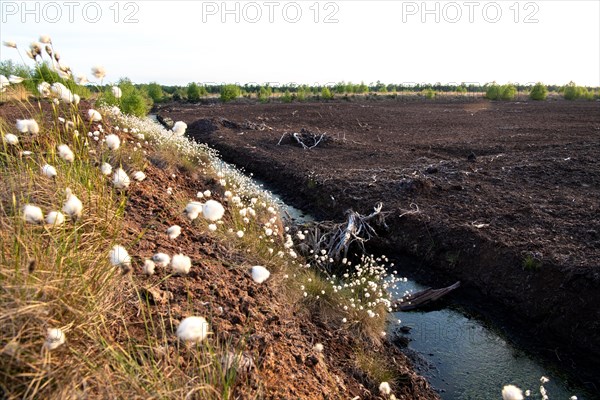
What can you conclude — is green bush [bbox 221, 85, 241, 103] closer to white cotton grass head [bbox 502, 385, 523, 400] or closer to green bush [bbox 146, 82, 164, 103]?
green bush [bbox 146, 82, 164, 103]

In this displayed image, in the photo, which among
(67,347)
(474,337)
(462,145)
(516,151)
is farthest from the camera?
(462,145)

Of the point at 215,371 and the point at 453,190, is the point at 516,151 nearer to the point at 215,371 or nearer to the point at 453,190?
the point at 453,190

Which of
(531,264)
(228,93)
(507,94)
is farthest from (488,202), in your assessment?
(507,94)

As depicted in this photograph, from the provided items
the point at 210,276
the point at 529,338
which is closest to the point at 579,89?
the point at 529,338

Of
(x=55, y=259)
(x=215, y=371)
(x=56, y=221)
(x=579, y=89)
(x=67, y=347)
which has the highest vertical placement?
(x=579, y=89)

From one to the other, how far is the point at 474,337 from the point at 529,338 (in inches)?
24.6

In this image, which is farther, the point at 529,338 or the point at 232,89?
the point at 232,89

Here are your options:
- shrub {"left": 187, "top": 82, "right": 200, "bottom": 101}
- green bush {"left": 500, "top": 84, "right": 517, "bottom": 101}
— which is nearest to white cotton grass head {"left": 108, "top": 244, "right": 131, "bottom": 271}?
green bush {"left": 500, "top": 84, "right": 517, "bottom": 101}

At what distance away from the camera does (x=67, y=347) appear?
6.85 feet

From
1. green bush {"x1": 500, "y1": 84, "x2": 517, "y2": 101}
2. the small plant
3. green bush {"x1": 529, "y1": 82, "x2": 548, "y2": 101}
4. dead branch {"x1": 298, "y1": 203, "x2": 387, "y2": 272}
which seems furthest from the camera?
green bush {"x1": 500, "y1": 84, "x2": 517, "y2": 101}

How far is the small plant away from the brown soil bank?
0.04 ft

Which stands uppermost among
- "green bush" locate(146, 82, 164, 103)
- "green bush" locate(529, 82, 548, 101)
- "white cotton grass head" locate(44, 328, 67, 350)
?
"green bush" locate(146, 82, 164, 103)

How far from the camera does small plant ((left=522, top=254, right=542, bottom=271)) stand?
5563 millimetres

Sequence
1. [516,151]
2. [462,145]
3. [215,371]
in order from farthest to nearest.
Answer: [462,145] → [516,151] → [215,371]
